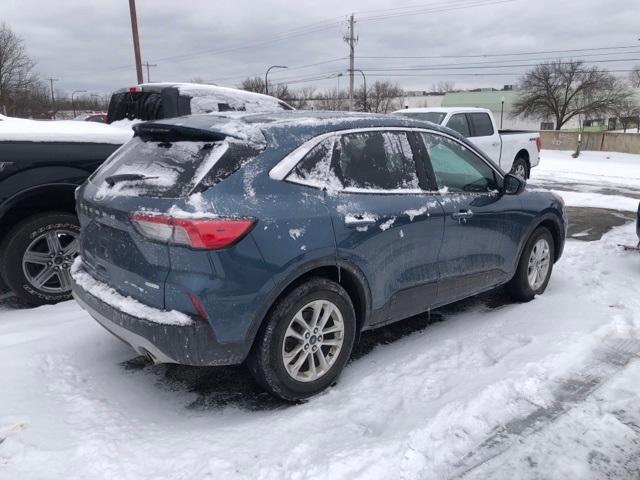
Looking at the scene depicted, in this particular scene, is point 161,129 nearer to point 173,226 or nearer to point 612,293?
point 173,226

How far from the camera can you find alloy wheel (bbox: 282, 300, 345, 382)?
10.3 ft

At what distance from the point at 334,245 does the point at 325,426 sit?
1033 millimetres

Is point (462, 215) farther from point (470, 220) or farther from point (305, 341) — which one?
point (305, 341)

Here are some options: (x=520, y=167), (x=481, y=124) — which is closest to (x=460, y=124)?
(x=481, y=124)

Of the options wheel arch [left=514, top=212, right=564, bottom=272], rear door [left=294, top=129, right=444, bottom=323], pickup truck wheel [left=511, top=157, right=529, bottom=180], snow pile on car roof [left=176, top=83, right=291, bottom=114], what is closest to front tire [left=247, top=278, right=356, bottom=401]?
rear door [left=294, top=129, right=444, bottom=323]

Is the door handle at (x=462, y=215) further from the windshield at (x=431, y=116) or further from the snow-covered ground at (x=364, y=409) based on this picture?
the windshield at (x=431, y=116)

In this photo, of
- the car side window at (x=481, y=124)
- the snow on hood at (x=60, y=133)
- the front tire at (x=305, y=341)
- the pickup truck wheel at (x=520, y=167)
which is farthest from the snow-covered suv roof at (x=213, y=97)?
the pickup truck wheel at (x=520, y=167)

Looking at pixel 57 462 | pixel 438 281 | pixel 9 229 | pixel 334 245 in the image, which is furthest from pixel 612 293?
pixel 9 229

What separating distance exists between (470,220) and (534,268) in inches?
52.7

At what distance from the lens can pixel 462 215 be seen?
13.2ft

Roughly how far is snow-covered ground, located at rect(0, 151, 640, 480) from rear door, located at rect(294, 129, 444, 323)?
498 mm

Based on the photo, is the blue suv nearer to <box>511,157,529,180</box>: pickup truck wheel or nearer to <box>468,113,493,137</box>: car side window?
<box>468,113,493,137</box>: car side window

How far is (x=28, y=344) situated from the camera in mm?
3818

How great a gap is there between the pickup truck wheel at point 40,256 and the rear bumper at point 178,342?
1953 millimetres
